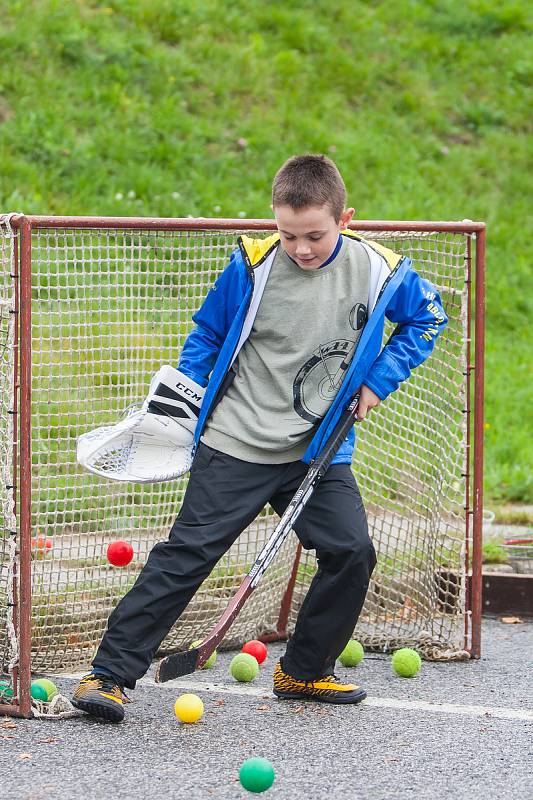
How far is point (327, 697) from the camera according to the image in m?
3.99

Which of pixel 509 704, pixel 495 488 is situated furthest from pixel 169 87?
pixel 509 704

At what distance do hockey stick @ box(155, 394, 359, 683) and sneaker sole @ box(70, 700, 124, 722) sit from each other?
214 mm

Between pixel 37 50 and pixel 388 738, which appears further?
pixel 37 50

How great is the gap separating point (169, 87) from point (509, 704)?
22.1ft

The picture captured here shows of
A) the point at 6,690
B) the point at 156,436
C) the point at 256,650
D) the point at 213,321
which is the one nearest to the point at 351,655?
the point at 256,650

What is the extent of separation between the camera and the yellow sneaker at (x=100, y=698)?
3.59 m

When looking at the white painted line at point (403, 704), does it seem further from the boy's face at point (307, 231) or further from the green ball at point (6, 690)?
the boy's face at point (307, 231)

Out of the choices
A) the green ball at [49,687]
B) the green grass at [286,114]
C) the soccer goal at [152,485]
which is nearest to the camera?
the soccer goal at [152,485]

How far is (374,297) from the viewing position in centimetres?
388

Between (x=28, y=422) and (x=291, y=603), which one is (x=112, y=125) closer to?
(x=291, y=603)

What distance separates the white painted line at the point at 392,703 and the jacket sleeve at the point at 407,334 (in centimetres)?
107

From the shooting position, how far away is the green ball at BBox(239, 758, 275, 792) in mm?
3098

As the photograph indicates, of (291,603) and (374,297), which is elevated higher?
(374,297)

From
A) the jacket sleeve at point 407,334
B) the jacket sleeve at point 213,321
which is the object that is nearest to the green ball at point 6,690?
the jacket sleeve at point 213,321
